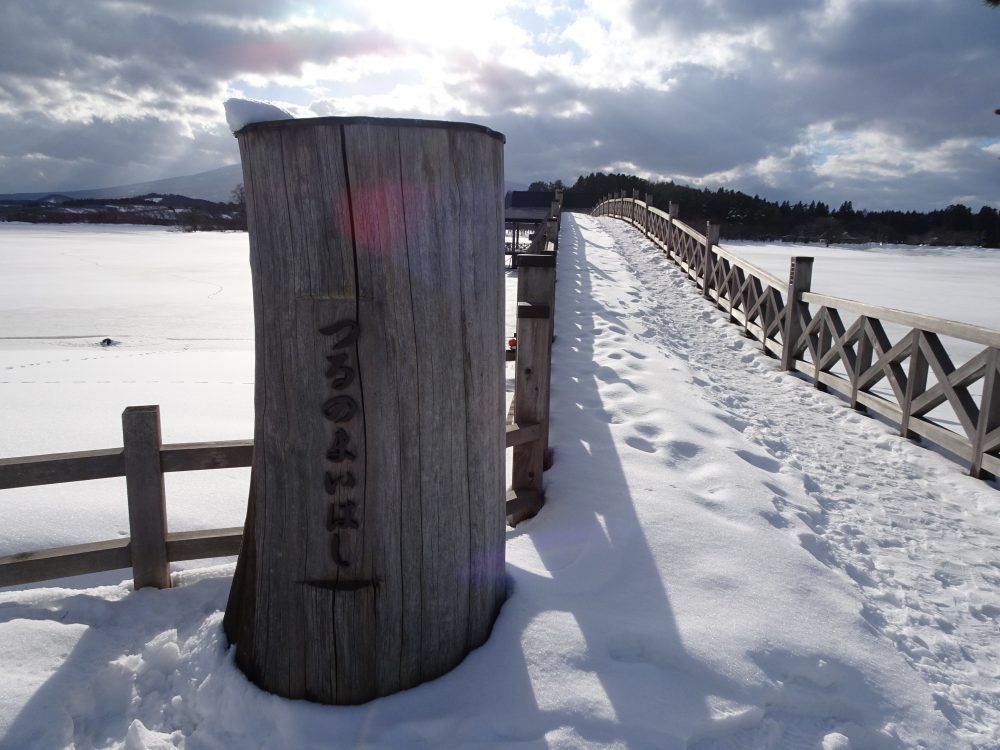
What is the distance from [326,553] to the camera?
168cm

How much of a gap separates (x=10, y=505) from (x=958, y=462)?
5.98 m

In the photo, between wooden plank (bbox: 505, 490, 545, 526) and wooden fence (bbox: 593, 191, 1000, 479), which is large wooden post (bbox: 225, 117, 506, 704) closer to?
wooden plank (bbox: 505, 490, 545, 526)

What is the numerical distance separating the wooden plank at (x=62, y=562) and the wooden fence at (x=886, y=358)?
5.12 m

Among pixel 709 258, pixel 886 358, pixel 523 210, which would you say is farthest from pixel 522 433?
pixel 523 210

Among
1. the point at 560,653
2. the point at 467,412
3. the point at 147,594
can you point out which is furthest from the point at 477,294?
the point at 147,594

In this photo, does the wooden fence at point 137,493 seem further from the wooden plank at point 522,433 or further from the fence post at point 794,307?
the fence post at point 794,307

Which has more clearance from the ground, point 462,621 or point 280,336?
point 280,336

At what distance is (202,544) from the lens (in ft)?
8.04

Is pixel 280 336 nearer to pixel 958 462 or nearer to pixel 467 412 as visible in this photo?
pixel 467 412

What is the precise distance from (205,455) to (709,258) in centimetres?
1115

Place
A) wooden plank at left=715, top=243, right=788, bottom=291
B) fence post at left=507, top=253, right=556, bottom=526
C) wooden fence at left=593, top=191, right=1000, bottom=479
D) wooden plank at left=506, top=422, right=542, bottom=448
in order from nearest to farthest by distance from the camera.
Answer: wooden plank at left=506, top=422, right=542, bottom=448
fence post at left=507, top=253, right=556, bottom=526
wooden fence at left=593, top=191, right=1000, bottom=479
wooden plank at left=715, top=243, right=788, bottom=291

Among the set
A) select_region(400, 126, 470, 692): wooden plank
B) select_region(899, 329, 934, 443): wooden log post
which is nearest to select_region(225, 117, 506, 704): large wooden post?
select_region(400, 126, 470, 692): wooden plank

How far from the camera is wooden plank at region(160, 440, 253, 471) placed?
2.37 metres

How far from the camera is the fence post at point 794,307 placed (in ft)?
24.1
